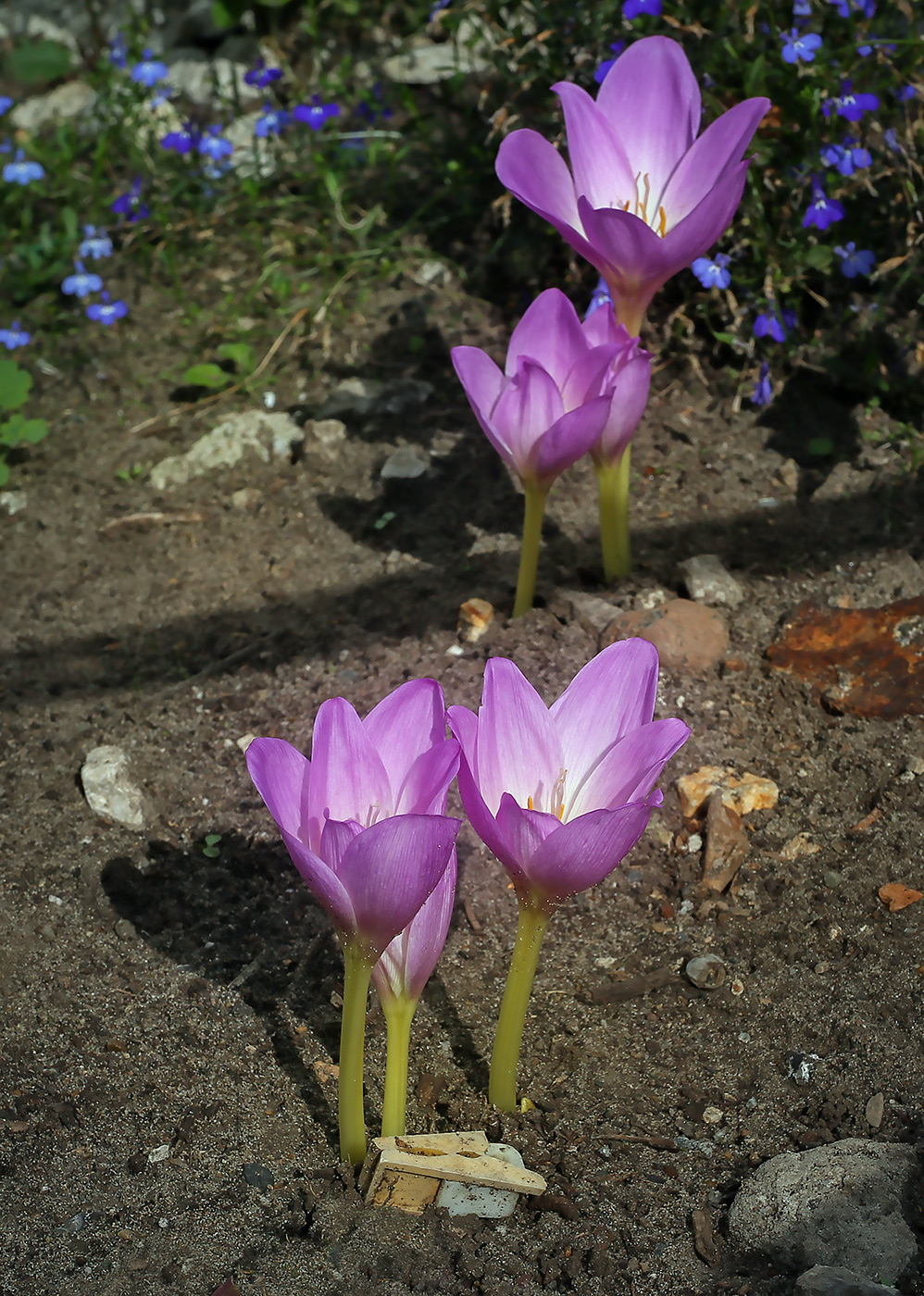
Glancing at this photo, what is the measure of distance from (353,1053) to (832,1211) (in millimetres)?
587

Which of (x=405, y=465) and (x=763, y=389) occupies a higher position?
(x=763, y=389)

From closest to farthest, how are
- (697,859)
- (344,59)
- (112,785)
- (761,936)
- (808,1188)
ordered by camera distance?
(808,1188), (761,936), (697,859), (112,785), (344,59)

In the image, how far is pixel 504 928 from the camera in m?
1.93

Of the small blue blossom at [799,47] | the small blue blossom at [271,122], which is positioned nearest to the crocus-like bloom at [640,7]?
the small blue blossom at [799,47]

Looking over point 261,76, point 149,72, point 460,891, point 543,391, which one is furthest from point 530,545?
point 149,72

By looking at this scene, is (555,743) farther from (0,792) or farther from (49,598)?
(49,598)

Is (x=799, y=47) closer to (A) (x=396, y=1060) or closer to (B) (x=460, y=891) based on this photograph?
(B) (x=460, y=891)

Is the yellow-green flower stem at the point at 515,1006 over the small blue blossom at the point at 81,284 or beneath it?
beneath

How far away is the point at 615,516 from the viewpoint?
90.0 inches

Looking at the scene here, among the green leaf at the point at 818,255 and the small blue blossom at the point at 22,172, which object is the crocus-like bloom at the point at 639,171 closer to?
the green leaf at the point at 818,255

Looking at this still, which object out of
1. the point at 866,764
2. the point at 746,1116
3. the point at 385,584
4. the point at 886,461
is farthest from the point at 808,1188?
the point at 886,461

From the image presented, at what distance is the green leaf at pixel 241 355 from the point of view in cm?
305

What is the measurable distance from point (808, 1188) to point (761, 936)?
474mm

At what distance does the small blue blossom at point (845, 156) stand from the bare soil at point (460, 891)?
1.70 ft
